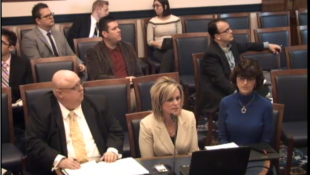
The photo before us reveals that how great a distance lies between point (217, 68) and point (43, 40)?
1.86 meters

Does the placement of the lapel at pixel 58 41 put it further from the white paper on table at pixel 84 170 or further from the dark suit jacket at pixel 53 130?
the white paper on table at pixel 84 170

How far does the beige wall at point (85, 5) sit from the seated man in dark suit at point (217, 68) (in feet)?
7.80

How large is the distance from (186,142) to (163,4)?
3511 mm

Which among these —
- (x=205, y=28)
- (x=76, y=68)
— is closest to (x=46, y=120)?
(x=76, y=68)

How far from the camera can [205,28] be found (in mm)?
6504

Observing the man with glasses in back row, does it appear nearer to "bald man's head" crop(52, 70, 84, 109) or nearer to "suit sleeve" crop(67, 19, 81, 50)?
"suit sleeve" crop(67, 19, 81, 50)

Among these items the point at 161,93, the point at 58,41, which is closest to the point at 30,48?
the point at 58,41

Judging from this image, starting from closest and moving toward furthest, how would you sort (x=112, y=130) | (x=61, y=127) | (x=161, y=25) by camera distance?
1. (x=61, y=127)
2. (x=112, y=130)
3. (x=161, y=25)

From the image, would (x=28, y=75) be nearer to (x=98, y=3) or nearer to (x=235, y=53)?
(x=235, y=53)

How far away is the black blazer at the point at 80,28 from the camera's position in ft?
20.2

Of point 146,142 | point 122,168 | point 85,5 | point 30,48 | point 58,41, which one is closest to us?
point 122,168

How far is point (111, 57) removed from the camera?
4.75 m

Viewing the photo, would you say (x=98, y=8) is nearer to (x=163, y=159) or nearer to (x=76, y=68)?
(x=76, y=68)

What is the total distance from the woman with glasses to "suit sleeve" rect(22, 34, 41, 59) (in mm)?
2397
